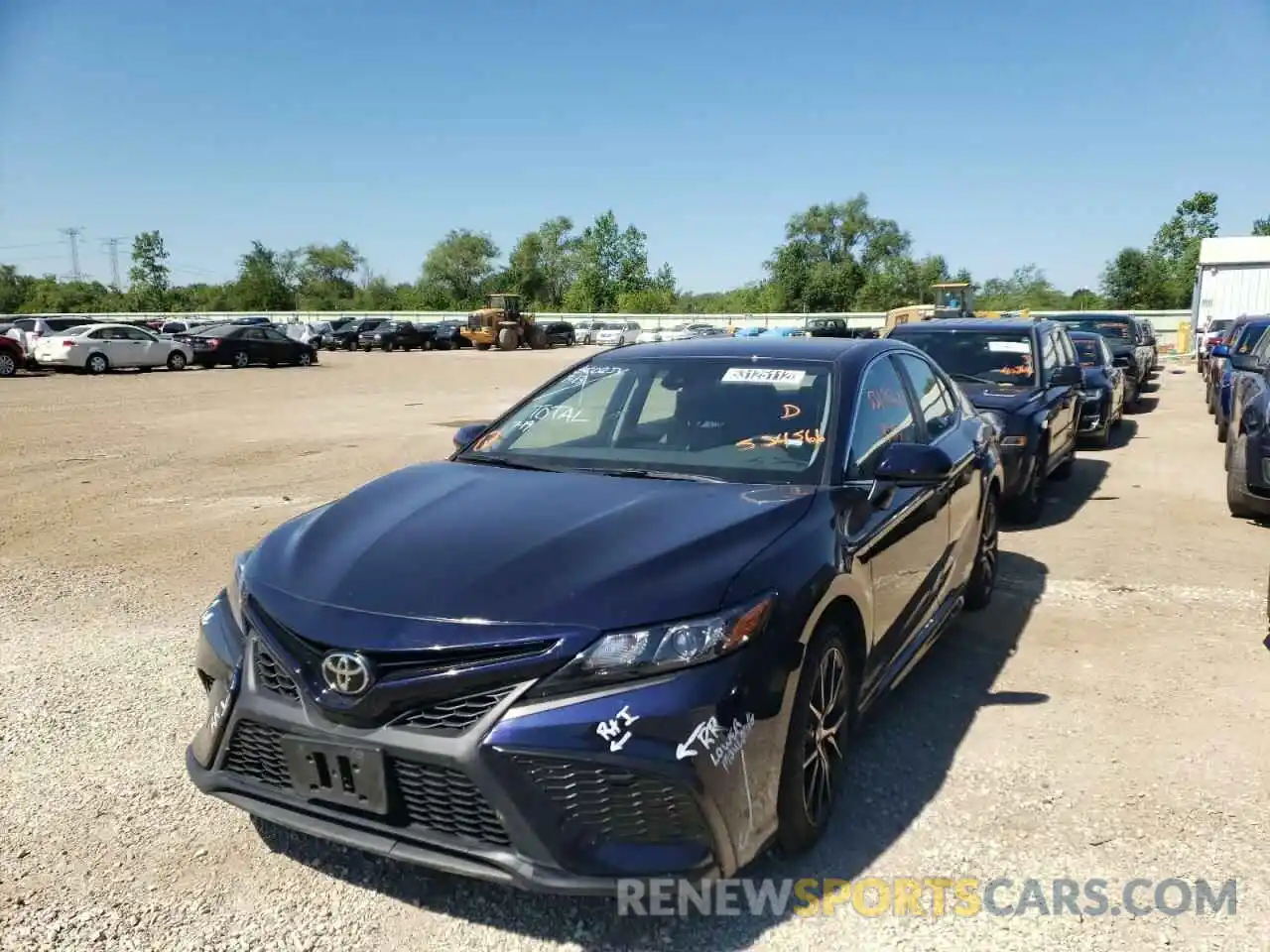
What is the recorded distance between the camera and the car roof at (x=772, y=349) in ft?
13.0

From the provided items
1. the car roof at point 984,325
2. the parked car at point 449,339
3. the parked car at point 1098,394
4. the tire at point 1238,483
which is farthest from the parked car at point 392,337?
the tire at point 1238,483

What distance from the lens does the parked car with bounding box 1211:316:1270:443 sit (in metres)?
9.34

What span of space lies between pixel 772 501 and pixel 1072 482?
7.78m

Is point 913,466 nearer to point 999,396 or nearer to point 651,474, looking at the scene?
point 651,474

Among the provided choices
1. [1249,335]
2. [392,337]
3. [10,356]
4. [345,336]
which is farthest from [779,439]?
[345,336]

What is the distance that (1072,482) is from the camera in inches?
382

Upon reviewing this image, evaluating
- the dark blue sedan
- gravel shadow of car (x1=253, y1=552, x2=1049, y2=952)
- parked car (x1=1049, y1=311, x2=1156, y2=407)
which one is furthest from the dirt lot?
parked car (x1=1049, y1=311, x2=1156, y2=407)

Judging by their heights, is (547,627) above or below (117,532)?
above

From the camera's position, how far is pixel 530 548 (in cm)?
269

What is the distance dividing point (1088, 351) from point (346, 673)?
13.2 m

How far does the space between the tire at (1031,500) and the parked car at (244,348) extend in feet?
93.3

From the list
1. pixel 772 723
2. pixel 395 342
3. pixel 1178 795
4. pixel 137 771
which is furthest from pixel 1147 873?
pixel 395 342

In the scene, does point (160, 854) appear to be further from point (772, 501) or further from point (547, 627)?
point (772, 501)

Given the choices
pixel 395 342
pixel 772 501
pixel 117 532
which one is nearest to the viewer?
pixel 772 501
